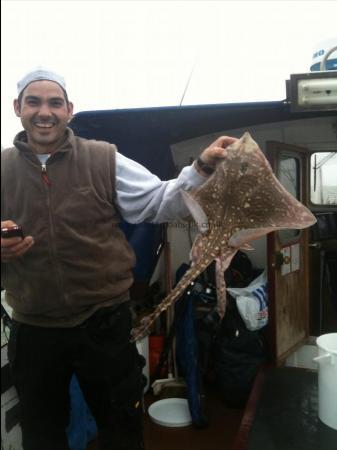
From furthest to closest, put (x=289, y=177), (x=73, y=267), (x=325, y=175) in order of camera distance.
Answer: (x=325, y=175)
(x=289, y=177)
(x=73, y=267)

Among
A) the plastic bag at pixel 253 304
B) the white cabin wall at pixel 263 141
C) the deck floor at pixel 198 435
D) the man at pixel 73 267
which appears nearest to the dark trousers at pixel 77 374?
the man at pixel 73 267

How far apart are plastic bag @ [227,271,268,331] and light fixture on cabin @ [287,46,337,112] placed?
6.03 feet

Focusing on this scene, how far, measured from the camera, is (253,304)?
11.5 feet

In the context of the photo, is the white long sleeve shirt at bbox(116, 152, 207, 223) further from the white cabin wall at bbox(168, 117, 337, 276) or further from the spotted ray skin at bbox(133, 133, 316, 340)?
the white cabin wall at bbox(168, 117, 337, 276)

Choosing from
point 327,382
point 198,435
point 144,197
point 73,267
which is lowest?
point 198,435

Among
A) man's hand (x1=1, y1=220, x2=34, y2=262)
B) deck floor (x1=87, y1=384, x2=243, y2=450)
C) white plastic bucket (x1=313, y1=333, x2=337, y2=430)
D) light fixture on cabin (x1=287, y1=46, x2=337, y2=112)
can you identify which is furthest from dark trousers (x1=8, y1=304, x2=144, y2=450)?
light fixture on cabin (x1=287, y1=46, x2=337, y2=112)

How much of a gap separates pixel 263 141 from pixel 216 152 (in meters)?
2.84

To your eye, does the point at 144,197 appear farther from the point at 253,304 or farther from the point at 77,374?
the point at 253,304

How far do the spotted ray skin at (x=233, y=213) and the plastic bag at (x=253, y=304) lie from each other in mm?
2074

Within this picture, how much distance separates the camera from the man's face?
1.43 meters

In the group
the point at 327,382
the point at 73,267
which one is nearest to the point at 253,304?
the point at 327,382

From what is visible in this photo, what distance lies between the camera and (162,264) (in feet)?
14.3

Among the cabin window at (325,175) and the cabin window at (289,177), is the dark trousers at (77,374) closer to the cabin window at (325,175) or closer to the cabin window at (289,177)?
the cabin window at (289,177)

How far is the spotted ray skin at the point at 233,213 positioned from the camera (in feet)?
4.82
